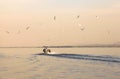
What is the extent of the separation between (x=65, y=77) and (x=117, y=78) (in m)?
5.10

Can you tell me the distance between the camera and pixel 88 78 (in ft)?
102

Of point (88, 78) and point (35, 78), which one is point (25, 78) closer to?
point (35, 78)

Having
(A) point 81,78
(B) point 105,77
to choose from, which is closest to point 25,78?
(A) point 81,78

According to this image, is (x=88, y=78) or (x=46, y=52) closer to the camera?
(x=88, y=78)

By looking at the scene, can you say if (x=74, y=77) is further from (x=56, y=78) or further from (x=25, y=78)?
(x=25, y=78)

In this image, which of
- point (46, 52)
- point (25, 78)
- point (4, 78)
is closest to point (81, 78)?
point (25, 78)

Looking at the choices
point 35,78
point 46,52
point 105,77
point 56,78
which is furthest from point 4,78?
point 46,52

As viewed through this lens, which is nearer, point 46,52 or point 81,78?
point 81,78

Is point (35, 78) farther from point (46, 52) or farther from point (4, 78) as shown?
point (46, 52)

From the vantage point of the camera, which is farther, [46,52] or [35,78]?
[46,52]

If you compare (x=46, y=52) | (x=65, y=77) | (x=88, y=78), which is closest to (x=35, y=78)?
(x=65, y=77)

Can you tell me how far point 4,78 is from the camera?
102ft

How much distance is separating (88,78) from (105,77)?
6.18 ft

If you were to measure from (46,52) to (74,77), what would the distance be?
2812 inches
